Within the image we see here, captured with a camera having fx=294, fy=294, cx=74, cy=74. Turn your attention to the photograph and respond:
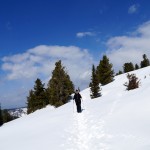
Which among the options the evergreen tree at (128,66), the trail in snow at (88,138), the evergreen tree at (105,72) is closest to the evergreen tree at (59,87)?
the evergreen tree at (105,72)

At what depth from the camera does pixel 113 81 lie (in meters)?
50.1

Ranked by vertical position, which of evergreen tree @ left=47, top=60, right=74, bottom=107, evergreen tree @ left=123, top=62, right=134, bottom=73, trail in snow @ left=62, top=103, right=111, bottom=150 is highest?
evergreen tree @ left=123, top=62, right=134, bottom=73

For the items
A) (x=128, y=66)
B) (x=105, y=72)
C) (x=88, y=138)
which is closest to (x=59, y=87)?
(x=105, y=72)

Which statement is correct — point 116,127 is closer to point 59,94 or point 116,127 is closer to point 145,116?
point 145,116

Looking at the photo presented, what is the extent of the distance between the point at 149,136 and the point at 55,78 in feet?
109

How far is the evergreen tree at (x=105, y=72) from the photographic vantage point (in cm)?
5140

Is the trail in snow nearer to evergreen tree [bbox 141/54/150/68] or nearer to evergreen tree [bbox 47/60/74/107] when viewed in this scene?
evergreen tree [bbox 47/60/74/107]

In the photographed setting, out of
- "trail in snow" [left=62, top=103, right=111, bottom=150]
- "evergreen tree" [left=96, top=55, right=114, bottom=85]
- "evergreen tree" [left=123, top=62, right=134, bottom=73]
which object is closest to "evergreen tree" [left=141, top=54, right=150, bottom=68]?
A: "evergreen tree" [left=123, top=62, right=134, bottom=73]

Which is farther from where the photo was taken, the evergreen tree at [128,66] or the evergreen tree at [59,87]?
the evergreen tree at [128,66]

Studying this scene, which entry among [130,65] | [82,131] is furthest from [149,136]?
[130,65]

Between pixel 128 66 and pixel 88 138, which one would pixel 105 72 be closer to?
pixel 88 138

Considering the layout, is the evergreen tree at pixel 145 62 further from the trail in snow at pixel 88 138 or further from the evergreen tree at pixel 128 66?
the trail in snow at pixel 88 138

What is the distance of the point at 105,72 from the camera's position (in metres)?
52.9

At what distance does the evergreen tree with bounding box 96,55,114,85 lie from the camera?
169 ft
